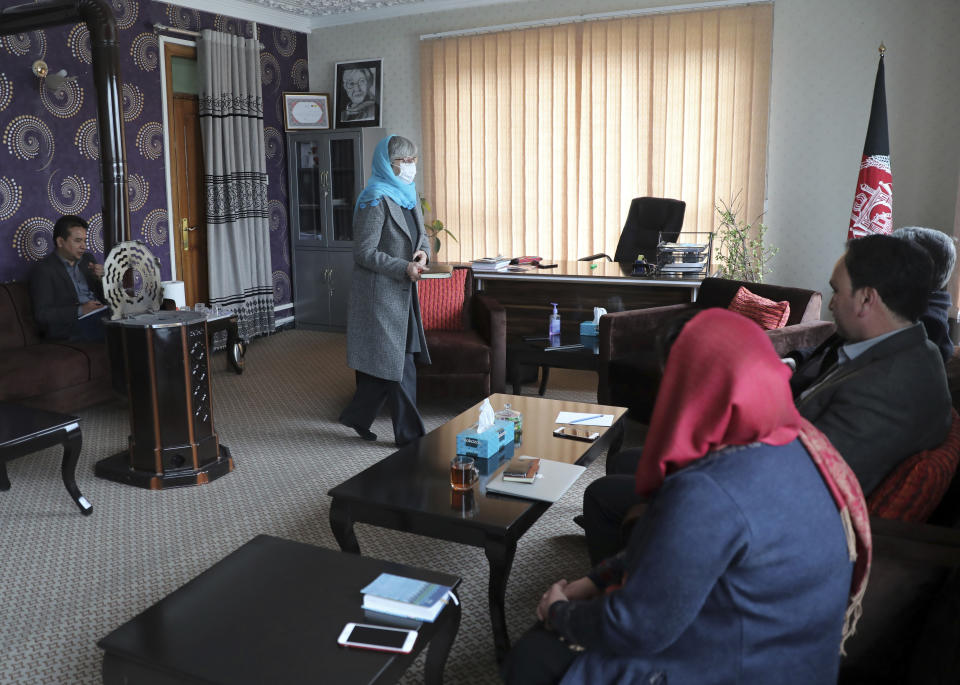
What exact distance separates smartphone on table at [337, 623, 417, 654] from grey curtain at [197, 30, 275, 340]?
16.8 feet

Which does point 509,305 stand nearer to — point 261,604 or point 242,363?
point 242,363

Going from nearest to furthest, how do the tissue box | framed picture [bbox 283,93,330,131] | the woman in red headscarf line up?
the woman in red headscarf < the tissue box < framed picture [bbox 283,93,330,131]

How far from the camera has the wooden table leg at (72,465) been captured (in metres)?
3.09

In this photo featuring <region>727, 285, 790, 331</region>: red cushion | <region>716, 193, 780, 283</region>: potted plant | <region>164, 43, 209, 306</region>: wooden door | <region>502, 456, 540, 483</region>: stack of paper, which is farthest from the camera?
<region>164, 43, 209, 306</region>: wooden door

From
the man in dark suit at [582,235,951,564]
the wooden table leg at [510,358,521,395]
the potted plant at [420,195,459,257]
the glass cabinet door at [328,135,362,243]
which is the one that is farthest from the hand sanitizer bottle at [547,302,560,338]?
the glass cabinet door at [328,135,362,243]

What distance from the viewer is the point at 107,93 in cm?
424

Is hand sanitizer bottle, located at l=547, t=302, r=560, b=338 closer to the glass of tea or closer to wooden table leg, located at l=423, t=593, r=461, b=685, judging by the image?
the glass of tea

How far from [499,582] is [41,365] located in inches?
126

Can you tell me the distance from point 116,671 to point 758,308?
3272 mm

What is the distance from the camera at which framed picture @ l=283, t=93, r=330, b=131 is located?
6.91 metres

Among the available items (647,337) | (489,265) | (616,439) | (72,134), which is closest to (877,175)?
(647,337)

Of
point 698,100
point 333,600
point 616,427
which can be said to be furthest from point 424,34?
point 333,600

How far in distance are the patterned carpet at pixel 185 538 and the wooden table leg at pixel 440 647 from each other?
0.22m

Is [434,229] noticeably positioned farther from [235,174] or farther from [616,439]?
[616,439]
